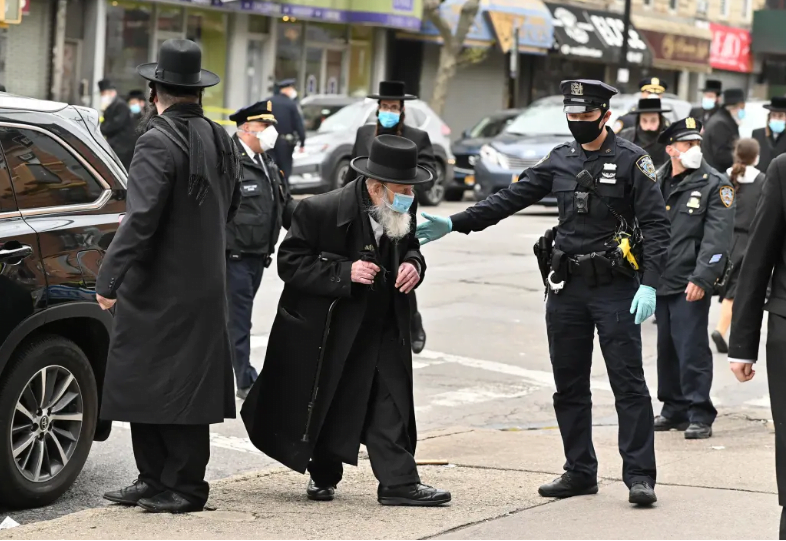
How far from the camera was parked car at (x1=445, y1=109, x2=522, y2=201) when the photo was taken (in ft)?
81.6

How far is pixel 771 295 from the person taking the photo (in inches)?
187

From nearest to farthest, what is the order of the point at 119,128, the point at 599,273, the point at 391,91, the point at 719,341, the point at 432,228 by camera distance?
1. the point at 599,273
2. the point at 432,228
3. the point at 391,91
4. the point at 719,341
5. the point at 119,128

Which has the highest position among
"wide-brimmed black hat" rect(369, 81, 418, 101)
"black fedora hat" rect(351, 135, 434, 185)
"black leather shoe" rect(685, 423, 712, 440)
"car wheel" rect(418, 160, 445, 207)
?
"wide-brimmed black hat" rect(369, 81, 418, 101)

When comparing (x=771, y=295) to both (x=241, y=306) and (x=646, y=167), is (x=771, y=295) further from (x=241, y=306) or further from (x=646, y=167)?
(x=241, y=306)

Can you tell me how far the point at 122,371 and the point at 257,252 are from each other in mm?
3382

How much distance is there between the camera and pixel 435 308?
13023 mm

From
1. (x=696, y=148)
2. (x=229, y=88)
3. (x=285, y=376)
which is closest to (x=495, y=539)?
(x=285, y=376)

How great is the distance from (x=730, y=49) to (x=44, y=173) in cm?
4249

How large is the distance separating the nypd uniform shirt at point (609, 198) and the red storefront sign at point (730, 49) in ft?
131

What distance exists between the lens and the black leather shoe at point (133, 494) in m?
5.83

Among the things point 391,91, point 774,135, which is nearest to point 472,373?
point 391,91

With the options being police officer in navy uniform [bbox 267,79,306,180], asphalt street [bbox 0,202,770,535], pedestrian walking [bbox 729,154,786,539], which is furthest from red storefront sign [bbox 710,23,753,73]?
pedestrian walking [bbox 729,154,786,539]

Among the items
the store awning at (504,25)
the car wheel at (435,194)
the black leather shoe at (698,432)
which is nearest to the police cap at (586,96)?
the black leather shoe at (698,432)

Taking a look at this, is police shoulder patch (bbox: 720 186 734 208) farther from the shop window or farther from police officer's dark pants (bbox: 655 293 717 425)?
the shop window
